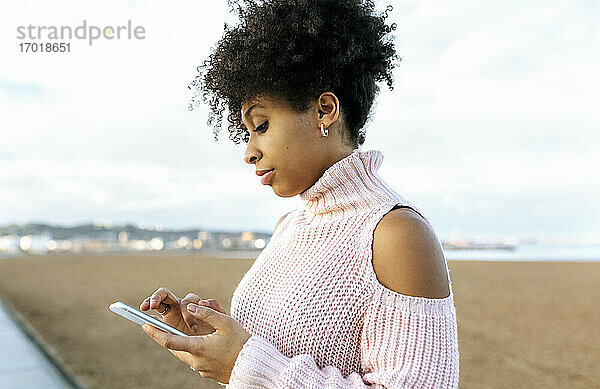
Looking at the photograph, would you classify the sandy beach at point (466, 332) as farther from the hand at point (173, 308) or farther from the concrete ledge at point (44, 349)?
the hand at point (173, 308)

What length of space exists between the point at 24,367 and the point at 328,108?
15.3ft

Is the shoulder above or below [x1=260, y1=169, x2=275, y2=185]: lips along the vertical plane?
below

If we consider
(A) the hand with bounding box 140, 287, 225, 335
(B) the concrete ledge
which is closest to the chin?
(A) the hand with bounding box 140, 287, 225, 335

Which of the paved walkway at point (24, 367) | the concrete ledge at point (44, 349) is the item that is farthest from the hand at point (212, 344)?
the concrete ledge at point (44, 349)

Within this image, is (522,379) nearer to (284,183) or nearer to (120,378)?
(120,378)

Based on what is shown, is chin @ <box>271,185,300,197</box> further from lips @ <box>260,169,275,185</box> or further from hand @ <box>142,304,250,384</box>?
hand @ <box>142,304,250,384</box>

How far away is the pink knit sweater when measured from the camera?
1.07 meters

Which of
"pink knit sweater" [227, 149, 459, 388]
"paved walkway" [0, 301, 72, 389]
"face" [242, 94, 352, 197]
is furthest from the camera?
"paved walkway" [0, 301, 72, 389]

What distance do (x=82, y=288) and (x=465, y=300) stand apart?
8871 mm

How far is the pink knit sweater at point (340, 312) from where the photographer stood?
1.07m

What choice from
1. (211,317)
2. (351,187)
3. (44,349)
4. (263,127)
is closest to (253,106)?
(263,127)

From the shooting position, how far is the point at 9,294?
1263cm

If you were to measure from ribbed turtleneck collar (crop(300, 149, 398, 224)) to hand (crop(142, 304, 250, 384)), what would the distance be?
1.16ft

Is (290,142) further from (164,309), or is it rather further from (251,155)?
(164,309)
